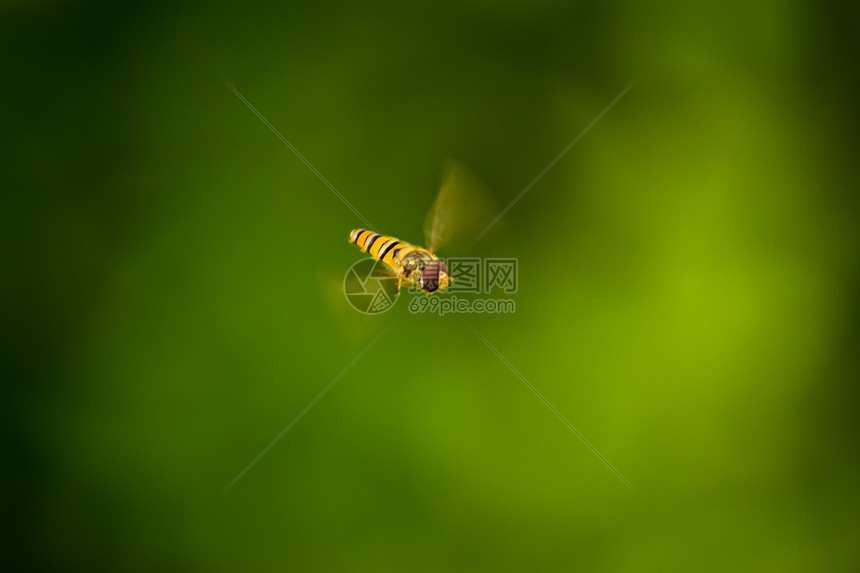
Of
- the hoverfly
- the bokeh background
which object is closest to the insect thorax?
the hoverfly

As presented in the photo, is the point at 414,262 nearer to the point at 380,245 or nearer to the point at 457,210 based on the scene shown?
the point at 380,245

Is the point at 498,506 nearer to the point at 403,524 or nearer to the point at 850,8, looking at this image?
the point at 403,524

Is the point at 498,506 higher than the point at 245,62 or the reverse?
the reverse

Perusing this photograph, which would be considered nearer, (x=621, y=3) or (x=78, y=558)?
(x=78, y=558)

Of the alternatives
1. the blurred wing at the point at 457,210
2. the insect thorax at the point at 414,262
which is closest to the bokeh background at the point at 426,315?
the blurred wing at the point at 457,210

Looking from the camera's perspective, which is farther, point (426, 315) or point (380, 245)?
Result: point (426, 315)

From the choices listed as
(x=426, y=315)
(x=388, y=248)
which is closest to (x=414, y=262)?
(x=388, y=248)

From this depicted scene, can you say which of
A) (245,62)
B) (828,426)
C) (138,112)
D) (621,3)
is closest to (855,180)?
(828,426)

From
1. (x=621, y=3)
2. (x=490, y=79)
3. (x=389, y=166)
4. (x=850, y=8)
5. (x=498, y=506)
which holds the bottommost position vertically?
(x=498, y=506)
